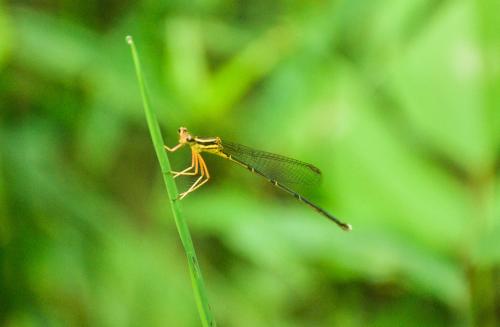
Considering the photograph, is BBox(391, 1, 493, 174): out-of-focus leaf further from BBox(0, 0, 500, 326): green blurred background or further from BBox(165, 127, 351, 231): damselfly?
BBox(165, 127, 351, 231): damselfly

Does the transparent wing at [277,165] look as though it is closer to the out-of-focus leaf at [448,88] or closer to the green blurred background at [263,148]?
the green blurred background at [263,148]

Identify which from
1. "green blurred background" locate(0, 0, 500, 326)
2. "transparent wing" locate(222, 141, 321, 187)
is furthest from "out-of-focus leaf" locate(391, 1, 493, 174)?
"transparent wing" locate(222, 141, 321, 187)

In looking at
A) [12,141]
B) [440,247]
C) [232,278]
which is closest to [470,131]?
[440,247]

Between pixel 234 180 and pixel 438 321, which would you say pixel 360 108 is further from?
pixel 438 321

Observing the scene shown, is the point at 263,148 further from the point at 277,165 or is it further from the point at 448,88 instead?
the point at 448,88

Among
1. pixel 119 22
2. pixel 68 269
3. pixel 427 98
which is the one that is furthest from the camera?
pixel 119 22
